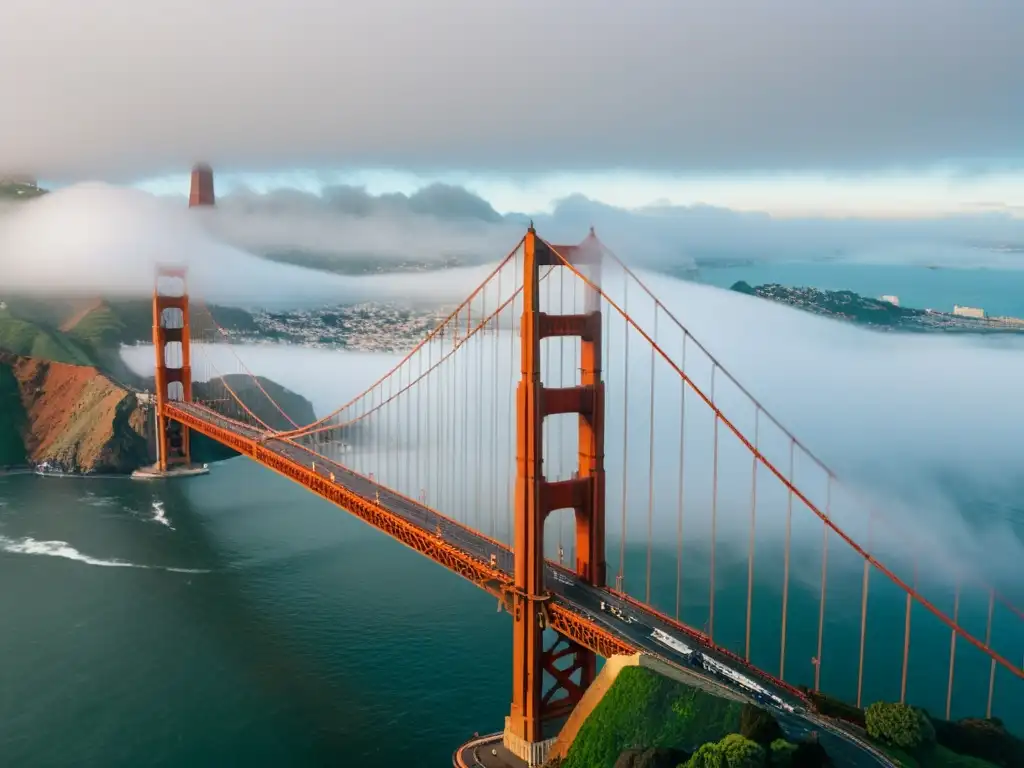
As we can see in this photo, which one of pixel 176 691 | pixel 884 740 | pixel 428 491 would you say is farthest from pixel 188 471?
pixel 884 740

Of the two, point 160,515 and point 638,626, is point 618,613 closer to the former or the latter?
point 638,626

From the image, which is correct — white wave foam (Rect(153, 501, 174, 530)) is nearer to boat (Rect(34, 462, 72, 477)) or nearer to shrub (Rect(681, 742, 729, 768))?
boat (Rect(34, 462, 72, 477))

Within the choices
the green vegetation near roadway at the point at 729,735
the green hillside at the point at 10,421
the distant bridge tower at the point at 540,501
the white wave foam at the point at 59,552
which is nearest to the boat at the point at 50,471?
the green hillside at the point at 10,421

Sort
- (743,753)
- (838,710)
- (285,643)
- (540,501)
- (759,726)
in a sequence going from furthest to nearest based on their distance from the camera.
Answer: (285,643) < (540,501) < (838,710) < (759,726) < (743,753)

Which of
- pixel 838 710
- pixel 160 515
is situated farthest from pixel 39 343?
pixel 838 710

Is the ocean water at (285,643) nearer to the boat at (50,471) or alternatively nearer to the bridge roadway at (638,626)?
the bridge roadway at (638,626)

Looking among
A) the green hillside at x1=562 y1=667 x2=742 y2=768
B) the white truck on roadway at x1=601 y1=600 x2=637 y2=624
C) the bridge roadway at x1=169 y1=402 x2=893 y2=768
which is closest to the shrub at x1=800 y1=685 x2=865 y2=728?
the bridge roadway at x1=169 y1=402 x2=893 y2=768
